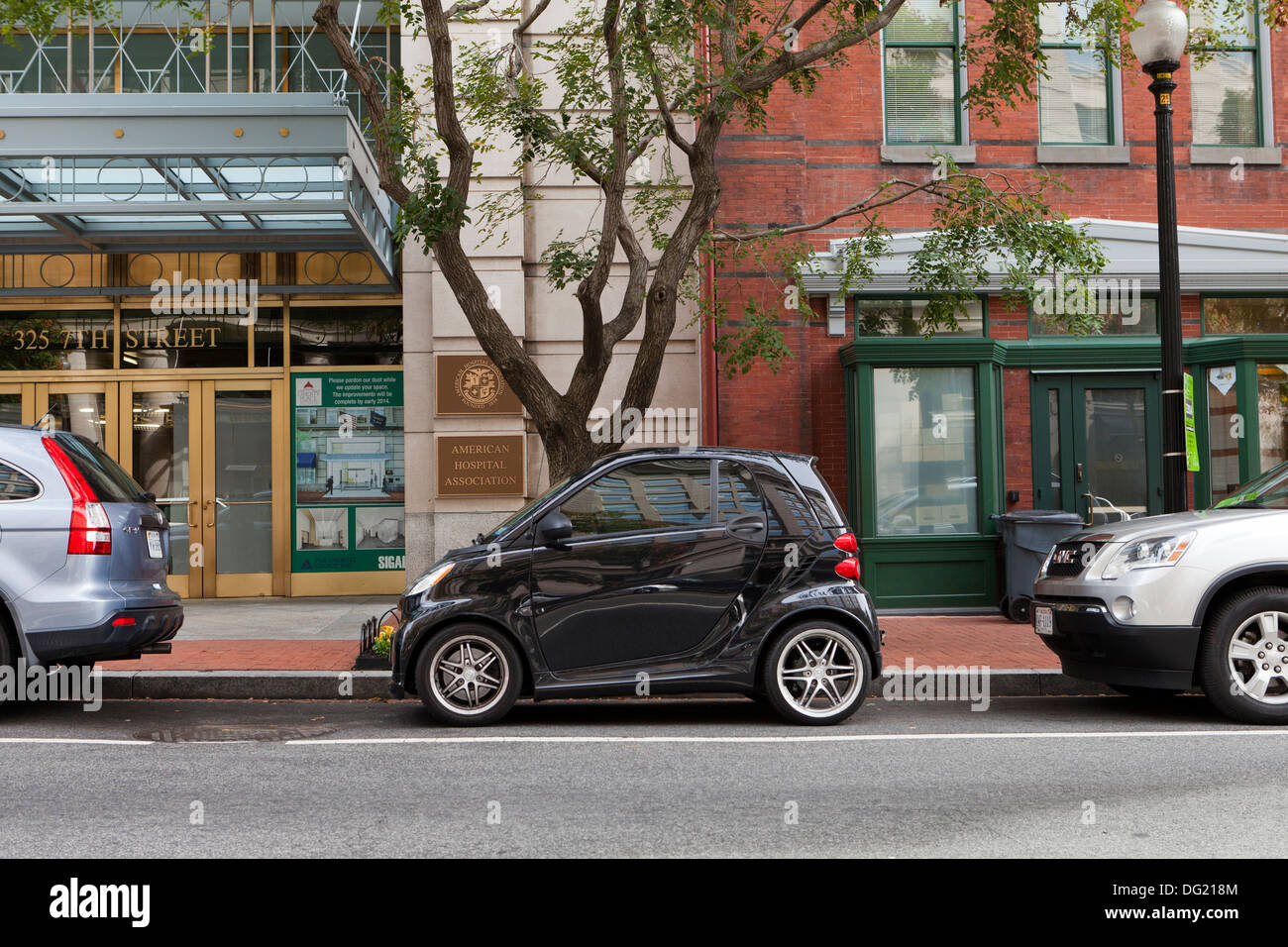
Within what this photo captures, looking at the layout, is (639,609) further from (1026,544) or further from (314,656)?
(1026,544)

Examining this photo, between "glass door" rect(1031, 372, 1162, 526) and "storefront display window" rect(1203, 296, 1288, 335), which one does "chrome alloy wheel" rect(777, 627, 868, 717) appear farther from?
"storefront display window" rect(1203, 296, 1288, 335)

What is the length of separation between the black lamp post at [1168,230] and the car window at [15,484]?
26.5 feet

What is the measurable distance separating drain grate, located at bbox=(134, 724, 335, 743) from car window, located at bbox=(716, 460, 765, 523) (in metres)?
2.82

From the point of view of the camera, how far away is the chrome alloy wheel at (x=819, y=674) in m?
7.40

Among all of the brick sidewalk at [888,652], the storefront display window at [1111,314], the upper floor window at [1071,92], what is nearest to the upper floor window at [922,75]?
the upper floor window at [1071,92]

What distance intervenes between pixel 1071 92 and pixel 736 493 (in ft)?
29.5

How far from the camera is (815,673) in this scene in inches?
292

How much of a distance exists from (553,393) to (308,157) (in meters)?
3.47

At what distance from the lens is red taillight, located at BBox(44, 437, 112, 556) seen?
7.32 m

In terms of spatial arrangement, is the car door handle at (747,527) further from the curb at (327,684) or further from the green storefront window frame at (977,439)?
the green storefront window frame at (977,439)

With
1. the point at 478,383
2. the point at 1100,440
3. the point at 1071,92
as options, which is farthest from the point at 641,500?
the point at 1071,92

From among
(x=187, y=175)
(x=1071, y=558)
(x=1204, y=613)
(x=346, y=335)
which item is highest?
(x=187, y=175)

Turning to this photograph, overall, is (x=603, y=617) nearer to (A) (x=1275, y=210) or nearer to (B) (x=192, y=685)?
(B) (x=192, y=685)
